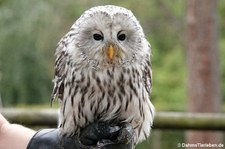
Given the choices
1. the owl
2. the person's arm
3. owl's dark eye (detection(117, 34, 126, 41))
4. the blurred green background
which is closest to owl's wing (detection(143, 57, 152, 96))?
the owl

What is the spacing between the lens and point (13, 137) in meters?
2.68

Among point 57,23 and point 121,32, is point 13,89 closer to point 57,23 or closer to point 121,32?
point 57,23

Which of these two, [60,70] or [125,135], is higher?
[60,70]

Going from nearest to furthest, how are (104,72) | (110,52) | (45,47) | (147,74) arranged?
(110,52) → (104,72) → (147,74) → (45,47)

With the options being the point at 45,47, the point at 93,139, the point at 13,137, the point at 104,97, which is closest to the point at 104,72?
the point at 104,97

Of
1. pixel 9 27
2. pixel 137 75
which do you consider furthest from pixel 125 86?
pixel 9 27

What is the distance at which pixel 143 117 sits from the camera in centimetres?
264

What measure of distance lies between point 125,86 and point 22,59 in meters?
10.2

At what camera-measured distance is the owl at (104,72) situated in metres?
2.35

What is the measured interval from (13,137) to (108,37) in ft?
2.24

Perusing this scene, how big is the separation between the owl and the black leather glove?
70 millimetres

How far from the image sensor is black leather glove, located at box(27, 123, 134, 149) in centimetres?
236

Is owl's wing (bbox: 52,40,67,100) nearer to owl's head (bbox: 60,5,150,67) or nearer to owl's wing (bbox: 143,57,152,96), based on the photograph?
owl's head (bbox: 60,5,150,67)

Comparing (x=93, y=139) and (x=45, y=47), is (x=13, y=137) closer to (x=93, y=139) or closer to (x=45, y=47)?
(x=93, y=139)
